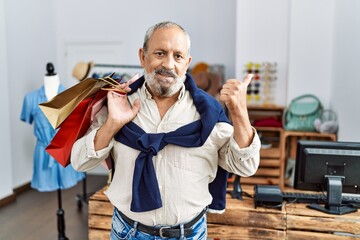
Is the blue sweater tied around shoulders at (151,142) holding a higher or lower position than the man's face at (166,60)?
lower

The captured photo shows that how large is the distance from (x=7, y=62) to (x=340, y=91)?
3968 mm

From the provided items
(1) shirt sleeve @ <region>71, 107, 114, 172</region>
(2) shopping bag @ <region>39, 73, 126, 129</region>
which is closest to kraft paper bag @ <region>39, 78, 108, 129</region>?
(2) shopping bag @ <region>39, 73, 126, 129</region>

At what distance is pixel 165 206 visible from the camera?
1.38 meters

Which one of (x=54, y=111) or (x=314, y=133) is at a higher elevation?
(x=54, y=111)

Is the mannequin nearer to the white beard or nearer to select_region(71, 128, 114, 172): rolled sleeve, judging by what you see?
select_region(71, 128, 114, 172): rolled sleeve

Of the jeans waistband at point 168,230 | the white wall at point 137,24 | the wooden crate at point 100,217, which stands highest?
the white wall at point 137,24

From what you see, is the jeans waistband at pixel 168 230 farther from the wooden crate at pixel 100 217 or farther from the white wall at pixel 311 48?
the white wall at pixel 311 48

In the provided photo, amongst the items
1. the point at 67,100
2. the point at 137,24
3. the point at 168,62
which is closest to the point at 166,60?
the point at 168,62

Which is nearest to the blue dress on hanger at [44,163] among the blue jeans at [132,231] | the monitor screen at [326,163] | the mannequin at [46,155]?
the mannequin at [46,155]

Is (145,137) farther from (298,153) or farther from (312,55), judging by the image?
(312,55)

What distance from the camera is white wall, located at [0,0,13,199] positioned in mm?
4281

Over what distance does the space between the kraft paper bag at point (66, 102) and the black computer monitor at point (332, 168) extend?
1369 mm

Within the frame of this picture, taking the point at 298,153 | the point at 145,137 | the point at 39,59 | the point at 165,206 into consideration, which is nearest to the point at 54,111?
the point at 145,137

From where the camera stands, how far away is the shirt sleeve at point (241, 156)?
4.20ft
